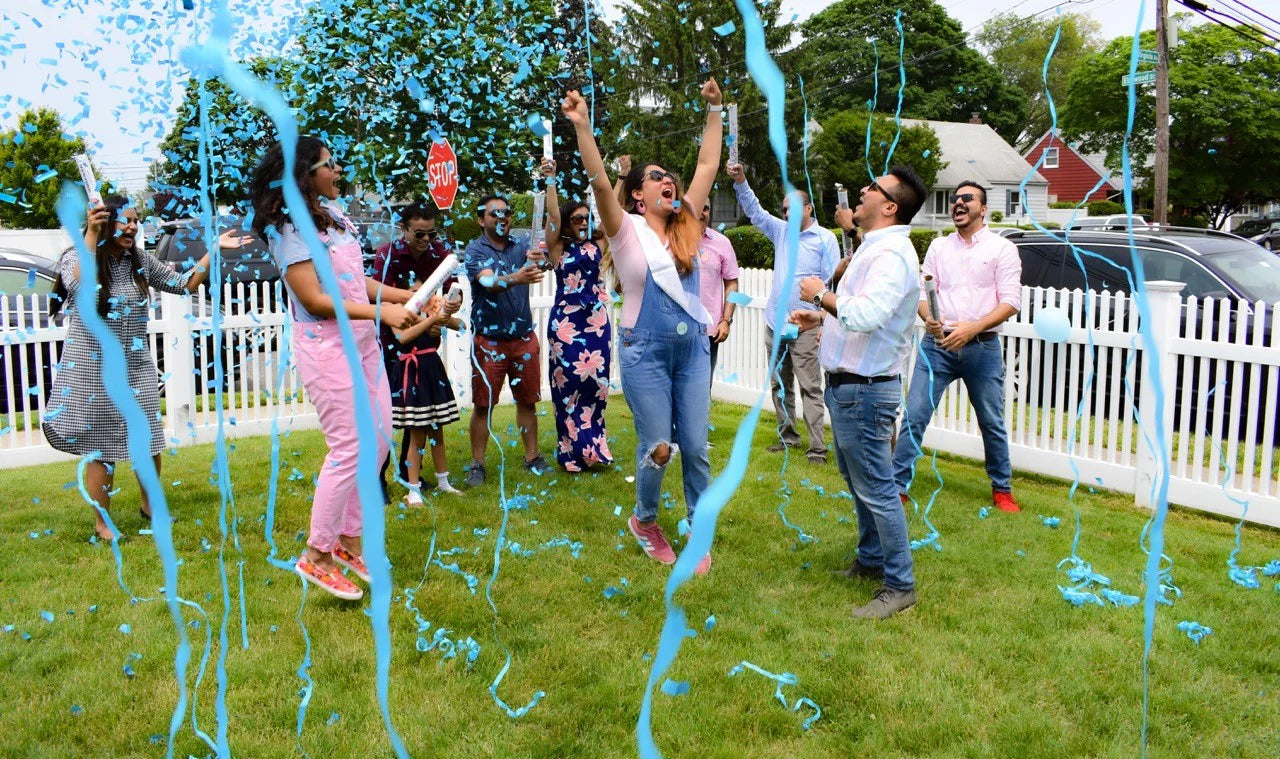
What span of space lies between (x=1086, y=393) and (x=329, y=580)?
3664 millimetres

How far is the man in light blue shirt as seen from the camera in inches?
242

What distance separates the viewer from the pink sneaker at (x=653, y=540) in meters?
4.52

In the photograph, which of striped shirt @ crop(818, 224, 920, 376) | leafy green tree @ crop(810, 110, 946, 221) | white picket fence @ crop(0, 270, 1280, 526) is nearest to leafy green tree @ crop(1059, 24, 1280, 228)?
leafy green tree @ crop(810, 110, 946, 221)

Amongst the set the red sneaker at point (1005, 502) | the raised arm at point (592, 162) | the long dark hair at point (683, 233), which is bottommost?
the red sneaker at point (1005, 502)

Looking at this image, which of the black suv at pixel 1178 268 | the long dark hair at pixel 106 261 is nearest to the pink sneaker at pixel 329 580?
the long dark hair at pixel 106 261

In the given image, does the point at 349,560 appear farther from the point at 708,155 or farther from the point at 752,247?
the point at 752,247

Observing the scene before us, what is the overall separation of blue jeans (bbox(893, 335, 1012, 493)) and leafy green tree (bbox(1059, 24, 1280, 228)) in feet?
106

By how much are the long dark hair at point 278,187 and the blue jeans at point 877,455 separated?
7.12 ft

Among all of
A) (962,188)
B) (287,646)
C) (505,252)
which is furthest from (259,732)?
(962,188)

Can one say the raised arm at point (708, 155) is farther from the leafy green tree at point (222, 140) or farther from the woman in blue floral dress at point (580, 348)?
→ the leafy green tree at point (222, 140)

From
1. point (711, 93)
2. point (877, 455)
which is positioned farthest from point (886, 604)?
point (711, 93)

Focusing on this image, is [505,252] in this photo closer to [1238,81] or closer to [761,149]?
[761,149]

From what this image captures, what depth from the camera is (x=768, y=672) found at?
3297 millimetres

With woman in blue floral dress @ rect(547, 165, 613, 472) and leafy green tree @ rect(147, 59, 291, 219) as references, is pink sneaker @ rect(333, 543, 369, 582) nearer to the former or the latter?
leafy green tree @ rect(147, 59, 291, 219)
